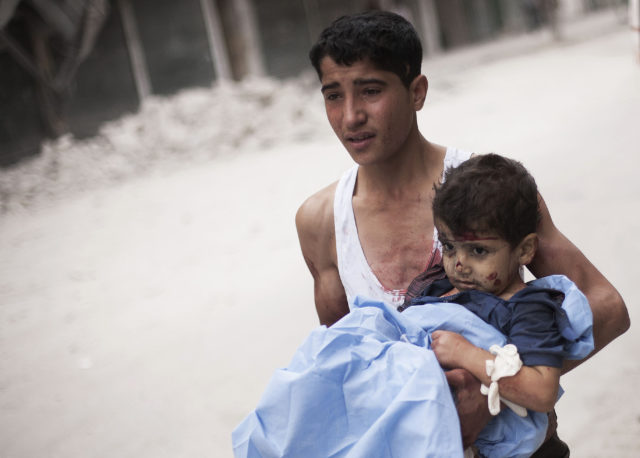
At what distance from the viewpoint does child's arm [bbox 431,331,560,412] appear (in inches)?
60.1

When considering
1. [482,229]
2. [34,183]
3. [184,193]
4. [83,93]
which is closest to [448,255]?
[482,229]

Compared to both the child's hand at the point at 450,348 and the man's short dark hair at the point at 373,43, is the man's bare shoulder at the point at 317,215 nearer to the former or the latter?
the man's short dark hair at the point at 373,43

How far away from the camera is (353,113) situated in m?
2.03

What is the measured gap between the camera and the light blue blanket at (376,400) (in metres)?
1.47

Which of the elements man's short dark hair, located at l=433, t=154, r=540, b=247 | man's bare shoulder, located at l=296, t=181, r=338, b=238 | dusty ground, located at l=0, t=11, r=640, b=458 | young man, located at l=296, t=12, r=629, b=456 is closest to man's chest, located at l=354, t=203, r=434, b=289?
young man, located at l=296, t=12, r=629, b=456

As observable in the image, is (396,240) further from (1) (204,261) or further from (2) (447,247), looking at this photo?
(1) (204,261)

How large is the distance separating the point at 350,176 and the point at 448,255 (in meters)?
0.68

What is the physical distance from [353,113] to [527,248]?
65 centimetres

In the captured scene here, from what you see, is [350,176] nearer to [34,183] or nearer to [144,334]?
[144,334]

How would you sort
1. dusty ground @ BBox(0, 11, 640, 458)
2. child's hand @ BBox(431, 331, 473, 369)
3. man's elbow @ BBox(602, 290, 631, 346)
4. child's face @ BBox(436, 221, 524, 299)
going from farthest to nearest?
dusty ground @ BBox(0, 11, 640, 458) → man's elbow @ BBox(602, 290, 631, 346) → child's face @ BBox(436, 221, 524, 299) → child's hand @ BBox(431, 331, 473, 369)

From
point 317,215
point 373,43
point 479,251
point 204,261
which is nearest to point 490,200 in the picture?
point 479,251

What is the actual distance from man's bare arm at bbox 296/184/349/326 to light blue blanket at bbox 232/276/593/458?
68cm

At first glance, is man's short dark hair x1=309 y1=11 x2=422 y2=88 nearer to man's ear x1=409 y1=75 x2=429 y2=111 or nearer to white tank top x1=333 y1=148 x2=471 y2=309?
man's ear x1=409 y1=75 x2=429 y2=111

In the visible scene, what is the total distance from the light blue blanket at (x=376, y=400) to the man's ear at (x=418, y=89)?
2.57 ft
